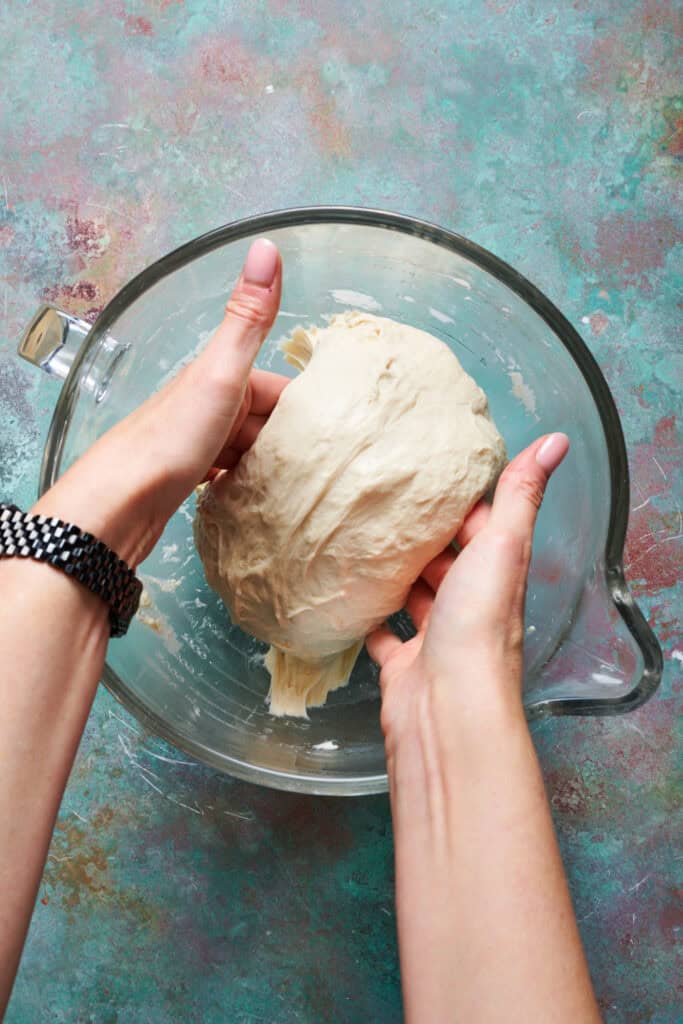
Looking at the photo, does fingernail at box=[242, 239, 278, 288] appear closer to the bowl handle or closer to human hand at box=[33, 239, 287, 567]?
human hand at box=[33, 239, 287, 567]

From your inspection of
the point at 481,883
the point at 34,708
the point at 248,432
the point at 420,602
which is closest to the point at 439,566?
the point at 420,602

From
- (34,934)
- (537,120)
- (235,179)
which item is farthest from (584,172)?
(34,934)

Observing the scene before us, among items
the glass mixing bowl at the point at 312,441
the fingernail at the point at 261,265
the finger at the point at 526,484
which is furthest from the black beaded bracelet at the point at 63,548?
the finger at the point at 526,484

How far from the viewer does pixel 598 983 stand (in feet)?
4.03

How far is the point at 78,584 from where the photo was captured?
90 cm

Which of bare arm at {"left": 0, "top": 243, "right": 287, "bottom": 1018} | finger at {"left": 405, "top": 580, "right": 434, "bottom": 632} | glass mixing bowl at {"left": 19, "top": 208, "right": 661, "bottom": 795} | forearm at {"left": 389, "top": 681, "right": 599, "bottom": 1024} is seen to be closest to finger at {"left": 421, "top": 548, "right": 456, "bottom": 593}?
finger at {"left": 405, "top": 580, "right": 434, "bottom": 632}

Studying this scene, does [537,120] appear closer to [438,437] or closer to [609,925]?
[438,437]

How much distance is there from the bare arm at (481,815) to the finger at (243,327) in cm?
35

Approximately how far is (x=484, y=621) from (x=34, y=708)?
497mm

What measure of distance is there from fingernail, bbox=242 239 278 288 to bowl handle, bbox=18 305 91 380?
29cm

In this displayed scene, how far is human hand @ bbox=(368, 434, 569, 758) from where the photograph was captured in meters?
0.95

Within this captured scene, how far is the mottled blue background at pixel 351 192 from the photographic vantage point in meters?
1.27

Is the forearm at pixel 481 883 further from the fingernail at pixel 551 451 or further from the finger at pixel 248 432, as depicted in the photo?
the finger at pixel 248 432

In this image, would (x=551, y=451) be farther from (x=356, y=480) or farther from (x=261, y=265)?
(x=261, y=265)
